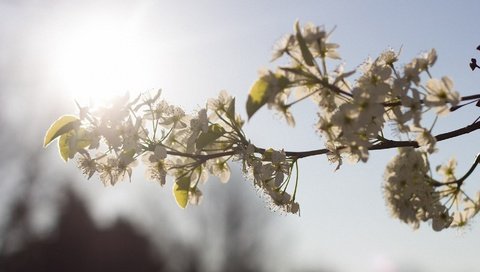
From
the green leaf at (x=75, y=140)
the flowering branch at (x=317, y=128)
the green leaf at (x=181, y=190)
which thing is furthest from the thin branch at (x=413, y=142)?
the green leaf at (x=75, y=140)

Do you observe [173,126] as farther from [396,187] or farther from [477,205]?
[477,205]

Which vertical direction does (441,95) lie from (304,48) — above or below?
below

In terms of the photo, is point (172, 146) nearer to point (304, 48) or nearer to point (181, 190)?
point (181, 190)

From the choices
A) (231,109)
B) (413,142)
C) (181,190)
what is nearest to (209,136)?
(231,109)

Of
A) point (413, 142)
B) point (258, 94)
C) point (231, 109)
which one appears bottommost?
point (413, 142)

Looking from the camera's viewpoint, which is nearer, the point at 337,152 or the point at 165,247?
the point at 337,152

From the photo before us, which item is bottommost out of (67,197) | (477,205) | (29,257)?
(477,205)

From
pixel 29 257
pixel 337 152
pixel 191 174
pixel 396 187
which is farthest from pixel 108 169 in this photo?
pixel 29 257
